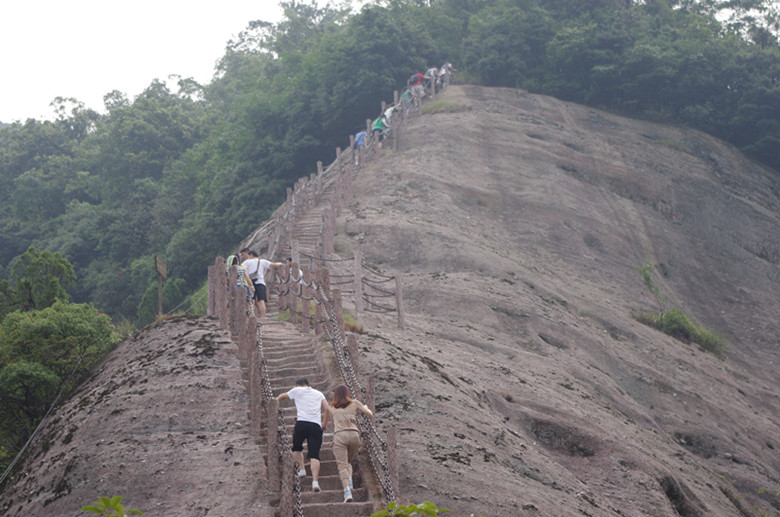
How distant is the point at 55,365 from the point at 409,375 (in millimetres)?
7521

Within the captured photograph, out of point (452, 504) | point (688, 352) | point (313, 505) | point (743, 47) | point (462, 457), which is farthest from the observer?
point (743, 47)

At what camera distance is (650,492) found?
13781 millimetres

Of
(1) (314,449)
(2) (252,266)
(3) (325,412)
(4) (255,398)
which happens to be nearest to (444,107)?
(2) (252,266)

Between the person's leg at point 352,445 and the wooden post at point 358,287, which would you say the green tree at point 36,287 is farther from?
the person's leg at point 352,445

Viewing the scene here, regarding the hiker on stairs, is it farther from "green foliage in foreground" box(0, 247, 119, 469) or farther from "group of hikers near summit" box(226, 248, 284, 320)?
"green foliage in foreground" box(0, 247, 119, 469)

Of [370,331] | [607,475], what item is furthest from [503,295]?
[607,475]

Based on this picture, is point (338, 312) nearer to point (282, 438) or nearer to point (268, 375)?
point (268, 375)

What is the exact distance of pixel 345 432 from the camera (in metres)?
9.48

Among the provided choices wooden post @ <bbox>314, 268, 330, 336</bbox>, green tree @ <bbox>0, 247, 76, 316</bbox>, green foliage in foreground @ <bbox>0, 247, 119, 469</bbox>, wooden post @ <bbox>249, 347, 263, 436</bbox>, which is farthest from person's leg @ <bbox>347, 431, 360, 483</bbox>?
green tree @ <bbox>0, 247, 76, 316</bbox>

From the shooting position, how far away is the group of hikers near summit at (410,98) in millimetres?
32438

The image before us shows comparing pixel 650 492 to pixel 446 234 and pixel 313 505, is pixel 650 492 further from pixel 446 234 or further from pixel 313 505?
pixel 446 234

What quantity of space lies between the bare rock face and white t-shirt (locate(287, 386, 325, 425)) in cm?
100

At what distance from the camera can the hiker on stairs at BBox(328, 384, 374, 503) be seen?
9.30 metres

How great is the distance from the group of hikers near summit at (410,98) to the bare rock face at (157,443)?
19.0m
